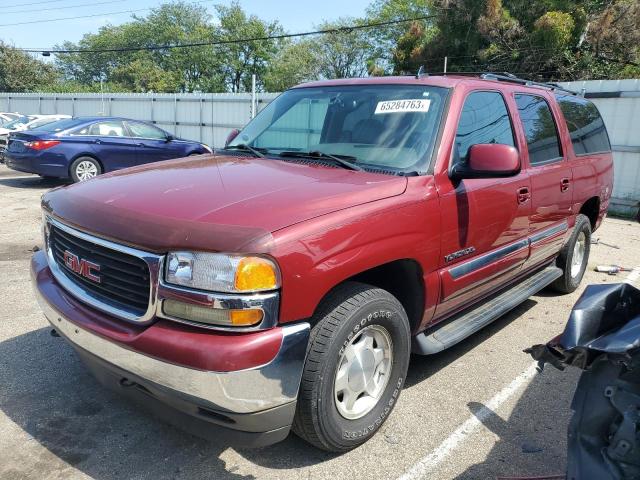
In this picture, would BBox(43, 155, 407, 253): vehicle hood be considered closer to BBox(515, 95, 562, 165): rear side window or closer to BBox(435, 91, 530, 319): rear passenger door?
BBox(435, 91, 530, 319): rear passenger door

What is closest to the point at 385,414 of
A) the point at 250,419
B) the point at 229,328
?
the point at 250,419

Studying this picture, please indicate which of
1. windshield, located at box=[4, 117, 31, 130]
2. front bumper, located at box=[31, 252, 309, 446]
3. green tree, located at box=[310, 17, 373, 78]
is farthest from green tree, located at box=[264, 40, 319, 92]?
front bumper, located at box=[31, 252, 309, 446]

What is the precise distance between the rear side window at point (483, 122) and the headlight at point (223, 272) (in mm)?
1722

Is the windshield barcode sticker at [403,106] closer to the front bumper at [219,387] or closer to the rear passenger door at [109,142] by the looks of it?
the front bumper at [219,387]

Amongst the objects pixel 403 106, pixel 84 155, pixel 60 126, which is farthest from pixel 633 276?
pixel 60 126

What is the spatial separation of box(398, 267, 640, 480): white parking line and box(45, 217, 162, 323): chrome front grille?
1.53 meters

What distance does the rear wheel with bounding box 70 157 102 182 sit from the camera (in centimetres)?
1124

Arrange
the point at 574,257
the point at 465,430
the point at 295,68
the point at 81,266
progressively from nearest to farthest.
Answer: the point at 81,266 < the point at 465,430 < the point at 574,257 < the point at 295,68

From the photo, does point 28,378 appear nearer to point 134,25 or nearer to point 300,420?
point 300,420

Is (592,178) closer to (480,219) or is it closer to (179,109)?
(480,219)

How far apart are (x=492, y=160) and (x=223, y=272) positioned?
1732mm

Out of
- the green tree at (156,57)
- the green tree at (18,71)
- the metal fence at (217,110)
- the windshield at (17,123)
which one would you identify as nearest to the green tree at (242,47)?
the green tree at (156,57)

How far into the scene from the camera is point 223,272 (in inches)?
84.9

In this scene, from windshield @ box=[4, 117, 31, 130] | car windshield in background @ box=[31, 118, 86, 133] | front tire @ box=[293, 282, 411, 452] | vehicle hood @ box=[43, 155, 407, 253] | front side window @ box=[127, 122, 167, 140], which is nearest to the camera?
vehicle hood @ box=[43, 155, 407, 253]
